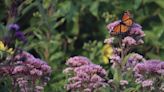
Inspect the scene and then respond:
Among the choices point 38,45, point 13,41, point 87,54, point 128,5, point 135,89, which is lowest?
point 135,89

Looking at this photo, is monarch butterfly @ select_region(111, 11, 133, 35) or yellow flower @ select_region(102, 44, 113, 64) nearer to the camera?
monarch butterfly @ select_region(111, 11, 133, 35)

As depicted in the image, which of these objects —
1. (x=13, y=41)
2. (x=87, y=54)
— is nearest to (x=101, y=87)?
(x=13, y=41)

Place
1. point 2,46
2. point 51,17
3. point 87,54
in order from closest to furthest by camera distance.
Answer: point 2,46, point 51,17, point 87,54

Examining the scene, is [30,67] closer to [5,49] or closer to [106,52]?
[5,49]

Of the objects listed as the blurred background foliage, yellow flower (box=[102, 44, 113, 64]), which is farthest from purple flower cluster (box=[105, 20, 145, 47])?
yellow flower (box=[102, 44, 113, 64])

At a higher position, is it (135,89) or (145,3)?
(145,3)

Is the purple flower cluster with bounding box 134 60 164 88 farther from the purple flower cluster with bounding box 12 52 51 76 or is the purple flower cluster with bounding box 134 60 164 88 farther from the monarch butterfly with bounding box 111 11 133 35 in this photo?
the purple flower cluster with bounding box 12 52 51 76

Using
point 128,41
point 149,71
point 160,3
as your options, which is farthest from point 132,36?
point 160,3

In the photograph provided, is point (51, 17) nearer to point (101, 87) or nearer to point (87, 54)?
point (87, 54)

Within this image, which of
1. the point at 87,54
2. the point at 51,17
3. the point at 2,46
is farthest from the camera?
the point at 87,54

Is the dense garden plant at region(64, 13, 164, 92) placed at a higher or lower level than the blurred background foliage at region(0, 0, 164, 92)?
lower

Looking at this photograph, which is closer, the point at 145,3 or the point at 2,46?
the point at 2,46
